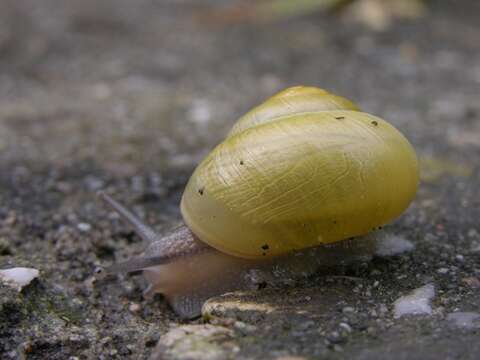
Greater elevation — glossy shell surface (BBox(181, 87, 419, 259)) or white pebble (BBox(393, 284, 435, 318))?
glossy shell surface (BBox(181, 87, 419, 259))

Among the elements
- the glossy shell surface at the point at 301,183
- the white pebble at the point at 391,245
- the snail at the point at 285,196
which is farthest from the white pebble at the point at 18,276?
the white pebble at the point at 391,245

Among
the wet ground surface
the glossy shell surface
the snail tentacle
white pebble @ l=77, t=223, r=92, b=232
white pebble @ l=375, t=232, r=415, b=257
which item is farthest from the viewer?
white pebble @ l=77, t=223, r=92, b=232

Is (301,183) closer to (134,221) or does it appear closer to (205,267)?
(205,267)

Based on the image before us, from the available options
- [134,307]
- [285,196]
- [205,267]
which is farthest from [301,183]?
[134,307]

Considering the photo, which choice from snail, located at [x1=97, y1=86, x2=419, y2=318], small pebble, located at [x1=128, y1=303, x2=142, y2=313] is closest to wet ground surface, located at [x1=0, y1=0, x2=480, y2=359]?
small pebble, located at [x1=128, y1=303, x2=142, y2=313]

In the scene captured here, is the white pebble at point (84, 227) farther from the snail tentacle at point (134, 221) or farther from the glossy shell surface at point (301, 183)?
the glossy shell surface at point (301, 183)

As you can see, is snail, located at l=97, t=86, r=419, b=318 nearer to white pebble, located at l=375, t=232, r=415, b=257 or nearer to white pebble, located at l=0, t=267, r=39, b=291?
white pebble, located at l=375, t=232, r=415, b=257

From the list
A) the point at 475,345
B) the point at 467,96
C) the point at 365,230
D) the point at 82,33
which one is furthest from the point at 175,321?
the point at 82,33

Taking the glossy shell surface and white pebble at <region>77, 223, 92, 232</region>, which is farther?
white pebble at <region>77, 223, 92, 232</region>

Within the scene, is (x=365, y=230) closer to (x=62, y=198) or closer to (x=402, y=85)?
(x=62, y=198)
